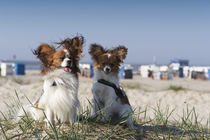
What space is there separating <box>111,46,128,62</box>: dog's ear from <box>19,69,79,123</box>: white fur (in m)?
0.83

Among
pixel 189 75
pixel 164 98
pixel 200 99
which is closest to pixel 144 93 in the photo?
pixel 164 98

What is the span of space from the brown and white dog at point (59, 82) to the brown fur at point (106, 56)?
517mm

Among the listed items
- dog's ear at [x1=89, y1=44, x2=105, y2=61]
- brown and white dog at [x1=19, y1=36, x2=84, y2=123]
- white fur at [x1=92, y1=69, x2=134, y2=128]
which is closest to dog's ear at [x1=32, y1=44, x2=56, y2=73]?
brown and white dog at [x1=19, y1=36, x2=84, y2=123]

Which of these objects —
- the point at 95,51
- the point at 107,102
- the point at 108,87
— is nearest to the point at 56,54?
the point at 95,51

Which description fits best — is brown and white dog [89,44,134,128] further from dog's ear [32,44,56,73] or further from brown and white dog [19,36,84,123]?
dog's ear [32,44,56,73]

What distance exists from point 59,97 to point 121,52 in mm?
1159

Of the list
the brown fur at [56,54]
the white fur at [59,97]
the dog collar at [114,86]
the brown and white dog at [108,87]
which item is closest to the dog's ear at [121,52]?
the brown and white dog at [108,87]

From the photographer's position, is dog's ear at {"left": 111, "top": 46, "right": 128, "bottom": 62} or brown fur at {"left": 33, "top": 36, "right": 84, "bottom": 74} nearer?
brown fur at {"left": 33, "top": 36, "right": 84, "bottom": 74}

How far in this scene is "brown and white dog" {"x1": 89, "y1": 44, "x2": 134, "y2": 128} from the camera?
3543mm

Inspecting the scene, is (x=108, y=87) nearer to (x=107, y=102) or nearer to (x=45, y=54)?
(x=107, y=102)

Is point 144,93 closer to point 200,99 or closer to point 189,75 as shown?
point 200,99

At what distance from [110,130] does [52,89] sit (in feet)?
2.68

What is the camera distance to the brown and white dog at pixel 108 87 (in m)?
3.54

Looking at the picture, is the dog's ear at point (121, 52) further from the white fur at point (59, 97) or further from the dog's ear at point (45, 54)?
the dog's ear at point (45, 54)
